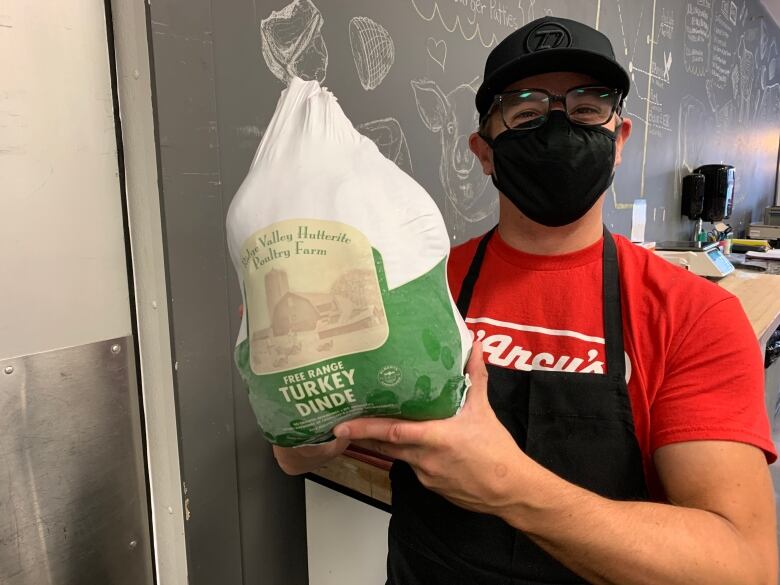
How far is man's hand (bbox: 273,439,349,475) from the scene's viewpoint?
714mm

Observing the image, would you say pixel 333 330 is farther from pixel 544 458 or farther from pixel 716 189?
pixel 716 189

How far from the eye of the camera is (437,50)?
144 centimetres

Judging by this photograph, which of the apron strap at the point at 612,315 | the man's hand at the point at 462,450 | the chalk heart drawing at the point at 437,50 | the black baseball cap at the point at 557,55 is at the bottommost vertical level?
the man's hand at the point at 462,450

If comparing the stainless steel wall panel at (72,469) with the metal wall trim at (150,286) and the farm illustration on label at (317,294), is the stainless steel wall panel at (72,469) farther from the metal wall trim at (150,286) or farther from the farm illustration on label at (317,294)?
the farm illustration on label at (317,294)

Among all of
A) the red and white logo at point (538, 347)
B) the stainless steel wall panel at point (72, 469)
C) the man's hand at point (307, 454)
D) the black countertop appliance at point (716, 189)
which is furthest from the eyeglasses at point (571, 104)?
the black countertop appliance at point (716, 189)

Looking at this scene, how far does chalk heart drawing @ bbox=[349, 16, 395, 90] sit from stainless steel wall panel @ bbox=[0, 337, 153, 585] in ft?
2.58

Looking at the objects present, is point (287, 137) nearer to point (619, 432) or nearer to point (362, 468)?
point (619, 432)

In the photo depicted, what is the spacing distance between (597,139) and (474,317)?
0.34 m

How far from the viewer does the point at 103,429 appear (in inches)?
34.1

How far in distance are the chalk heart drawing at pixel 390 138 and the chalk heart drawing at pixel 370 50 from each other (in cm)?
9

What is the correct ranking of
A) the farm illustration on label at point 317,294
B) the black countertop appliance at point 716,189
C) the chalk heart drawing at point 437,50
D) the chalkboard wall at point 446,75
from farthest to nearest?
the black countertop appliance at point 716,189
the chalk heart drawing at point 437,50
the chalkboard wall at point 446,75
the farm illustration on label at point 317,294

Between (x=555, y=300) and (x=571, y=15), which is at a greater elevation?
(x=571, y=15)

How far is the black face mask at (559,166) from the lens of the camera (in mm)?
803

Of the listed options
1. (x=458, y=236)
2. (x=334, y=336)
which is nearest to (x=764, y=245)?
(x=458, y=236)
